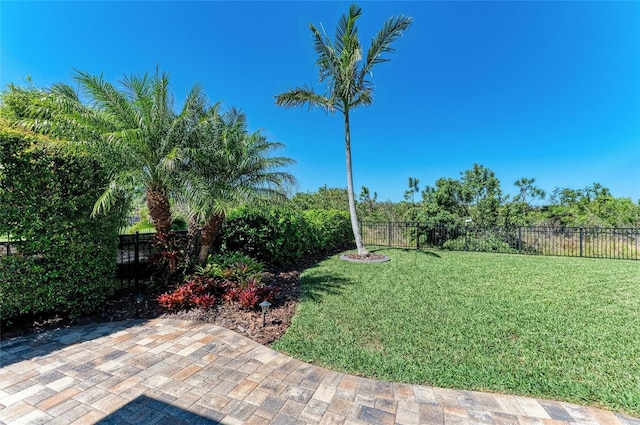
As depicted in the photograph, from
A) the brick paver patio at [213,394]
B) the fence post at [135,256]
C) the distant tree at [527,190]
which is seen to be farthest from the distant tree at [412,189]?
the brick paver patio at [213,394]

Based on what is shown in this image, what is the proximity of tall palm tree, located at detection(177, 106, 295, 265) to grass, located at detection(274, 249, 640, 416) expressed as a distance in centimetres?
241

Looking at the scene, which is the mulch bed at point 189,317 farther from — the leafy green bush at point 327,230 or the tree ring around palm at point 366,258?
the leafy green bush at point 327,230

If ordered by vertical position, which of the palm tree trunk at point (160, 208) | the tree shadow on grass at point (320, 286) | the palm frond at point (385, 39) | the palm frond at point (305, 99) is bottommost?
the tree shadow on grass at point (320, 286)

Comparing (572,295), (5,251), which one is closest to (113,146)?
(5,251)

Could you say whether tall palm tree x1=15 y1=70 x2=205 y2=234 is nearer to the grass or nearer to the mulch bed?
the mulch bed

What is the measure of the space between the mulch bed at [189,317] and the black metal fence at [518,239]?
8907 millimetres

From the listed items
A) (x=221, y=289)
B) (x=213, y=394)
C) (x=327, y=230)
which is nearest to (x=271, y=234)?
(x=221, y=289)

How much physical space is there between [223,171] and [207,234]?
1390 millimetres

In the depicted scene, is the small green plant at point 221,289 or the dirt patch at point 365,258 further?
the dirt patch at point 365,258

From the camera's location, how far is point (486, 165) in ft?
44.3

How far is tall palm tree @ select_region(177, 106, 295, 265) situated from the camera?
Result: 4875 mm

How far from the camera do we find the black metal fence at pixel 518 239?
10125 millimetres

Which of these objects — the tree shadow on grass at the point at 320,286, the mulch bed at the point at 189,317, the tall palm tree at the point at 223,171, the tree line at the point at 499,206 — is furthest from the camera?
the tree line at the point at 499,206

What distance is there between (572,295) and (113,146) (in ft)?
29.5
